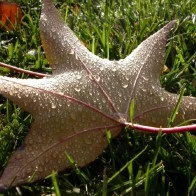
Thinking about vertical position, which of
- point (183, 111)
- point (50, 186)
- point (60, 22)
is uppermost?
point (60, 22)

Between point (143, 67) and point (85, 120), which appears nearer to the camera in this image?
point (85, 120)

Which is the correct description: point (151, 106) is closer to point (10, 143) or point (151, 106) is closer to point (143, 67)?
point (143, 67)

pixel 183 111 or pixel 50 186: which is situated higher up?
pixel 183 111

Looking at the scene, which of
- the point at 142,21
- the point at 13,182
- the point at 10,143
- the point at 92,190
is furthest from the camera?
the point at 142,21

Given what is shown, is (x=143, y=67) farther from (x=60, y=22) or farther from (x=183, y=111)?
(x=60, y=22)

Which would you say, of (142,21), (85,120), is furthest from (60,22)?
(142,21)

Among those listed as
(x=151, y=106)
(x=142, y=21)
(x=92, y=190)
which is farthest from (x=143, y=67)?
(x=142, y=21)

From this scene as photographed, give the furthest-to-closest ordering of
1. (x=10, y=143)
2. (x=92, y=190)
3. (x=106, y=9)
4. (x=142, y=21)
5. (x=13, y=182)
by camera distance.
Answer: (x=106, y=9) < (x=142, y=21) < (x=10, y=143) < (x=92, y=190) < (x=13, y=182)
